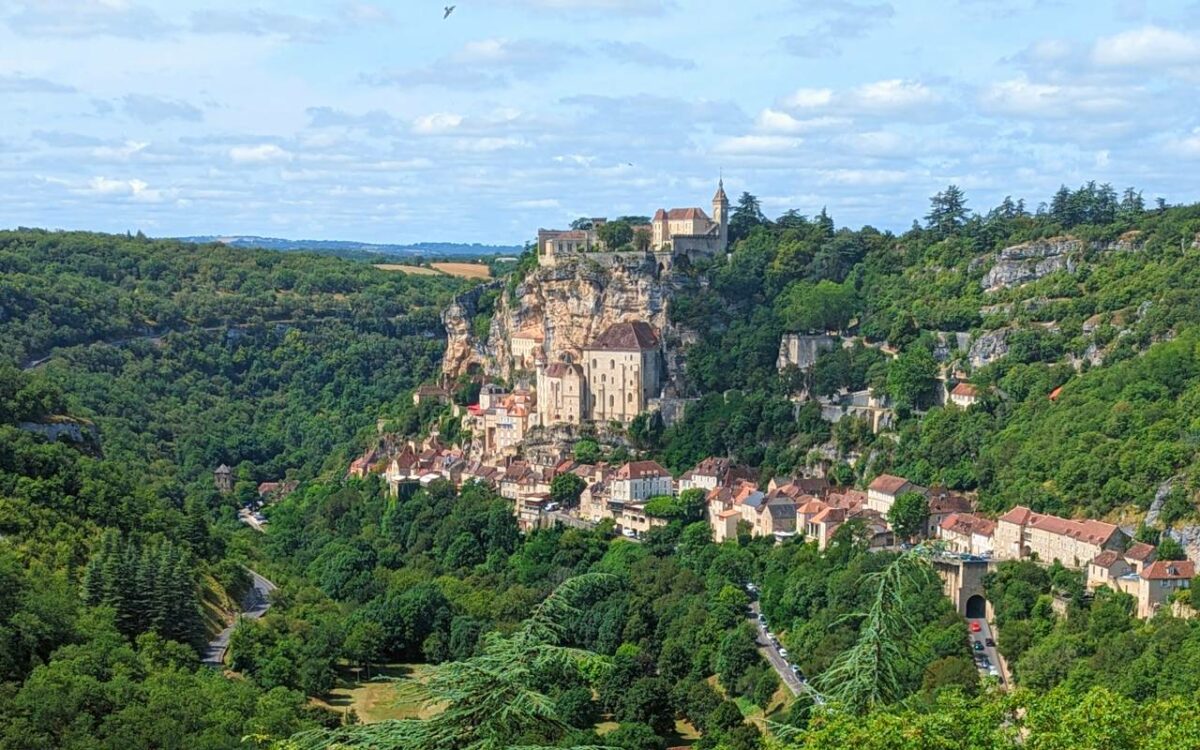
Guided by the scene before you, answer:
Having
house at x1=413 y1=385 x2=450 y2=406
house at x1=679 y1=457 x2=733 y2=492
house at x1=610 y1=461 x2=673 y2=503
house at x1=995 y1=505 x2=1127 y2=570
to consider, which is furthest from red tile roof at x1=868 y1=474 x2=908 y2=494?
house at x1=413 y1=385 x2=450 y2=406

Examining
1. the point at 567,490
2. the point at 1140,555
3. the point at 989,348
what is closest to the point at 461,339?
the point at 567,490

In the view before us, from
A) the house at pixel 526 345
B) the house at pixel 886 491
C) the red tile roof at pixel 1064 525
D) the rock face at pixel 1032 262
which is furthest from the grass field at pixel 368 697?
the rock face at pixel 1032 262

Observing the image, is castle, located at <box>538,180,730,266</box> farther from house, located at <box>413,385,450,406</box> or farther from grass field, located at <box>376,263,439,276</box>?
grass field, located at <box>376,263,439,276</box>

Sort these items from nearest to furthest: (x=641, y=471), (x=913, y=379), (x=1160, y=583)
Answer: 1. (x=1160, y=583)
2. (x=913, y=379)
3. (x=641, y=471)

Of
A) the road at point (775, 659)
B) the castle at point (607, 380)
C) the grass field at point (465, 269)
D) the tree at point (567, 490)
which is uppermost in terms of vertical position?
the grass field at point (465, 269)

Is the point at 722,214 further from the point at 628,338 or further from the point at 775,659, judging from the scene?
the point at 775,659

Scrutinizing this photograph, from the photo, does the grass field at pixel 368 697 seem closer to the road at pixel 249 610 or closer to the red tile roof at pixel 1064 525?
the road at pixel 249 610
